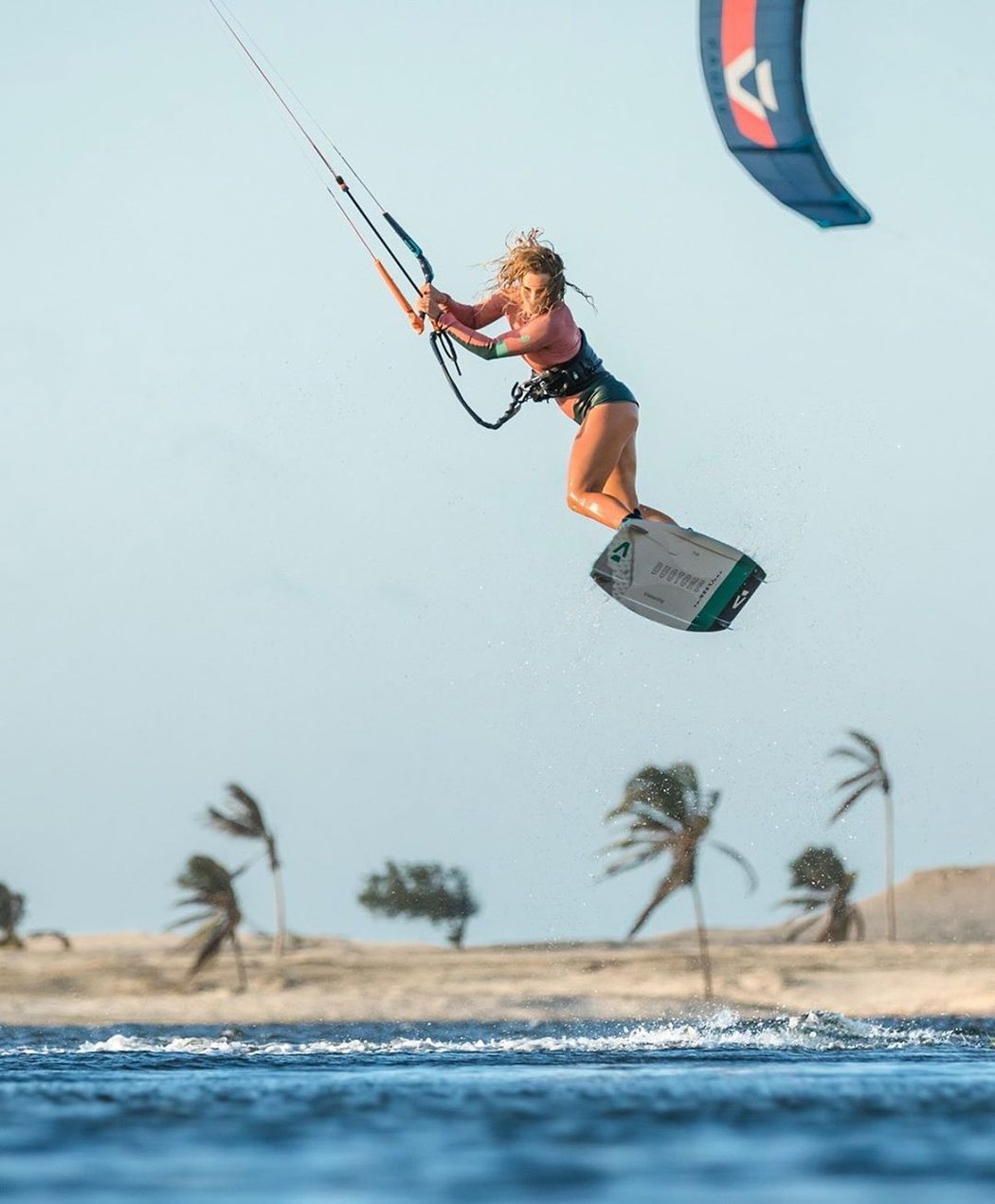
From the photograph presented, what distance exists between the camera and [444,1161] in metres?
7.39

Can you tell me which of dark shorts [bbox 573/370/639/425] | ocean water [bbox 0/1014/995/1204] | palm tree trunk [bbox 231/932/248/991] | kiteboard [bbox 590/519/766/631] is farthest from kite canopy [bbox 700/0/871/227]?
palm tree trunk [bbox 231/932/248/991]

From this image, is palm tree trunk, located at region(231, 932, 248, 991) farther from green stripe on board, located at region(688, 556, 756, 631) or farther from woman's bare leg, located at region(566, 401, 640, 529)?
woman's bare leg, located at region(566, 401, 640, 529)

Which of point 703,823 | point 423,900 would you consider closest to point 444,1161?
point 703,823

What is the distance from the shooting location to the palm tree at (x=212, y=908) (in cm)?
4831

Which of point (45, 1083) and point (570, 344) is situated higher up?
point (570, 344)

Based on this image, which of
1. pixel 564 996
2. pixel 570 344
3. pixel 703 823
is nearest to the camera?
pixel 570 344

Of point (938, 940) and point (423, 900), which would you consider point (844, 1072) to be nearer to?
point (938, 940)

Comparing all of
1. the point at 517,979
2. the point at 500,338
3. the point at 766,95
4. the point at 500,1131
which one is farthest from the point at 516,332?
the point at 517,979

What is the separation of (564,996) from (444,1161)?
3976 centimetres

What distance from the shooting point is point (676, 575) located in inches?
513

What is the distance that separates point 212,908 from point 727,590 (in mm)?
37381

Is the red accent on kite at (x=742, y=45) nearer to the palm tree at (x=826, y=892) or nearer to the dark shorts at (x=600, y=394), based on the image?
the dark shorts at (x=600, y=394)

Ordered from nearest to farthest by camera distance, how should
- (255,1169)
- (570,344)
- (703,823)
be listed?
(255,1169), (570,344), (703,823)

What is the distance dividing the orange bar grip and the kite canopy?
2.16 metres
